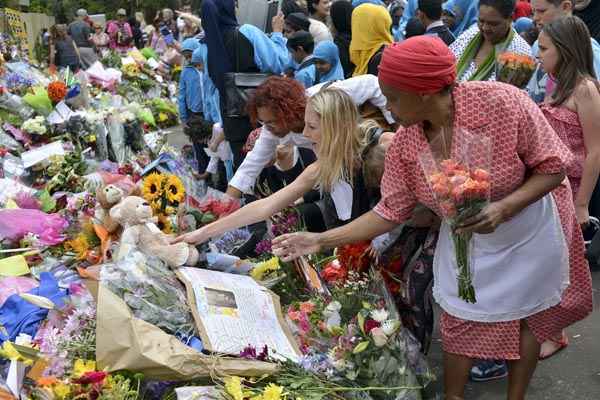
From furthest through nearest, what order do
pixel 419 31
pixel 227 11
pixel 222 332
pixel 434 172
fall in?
pixel 419 31, pixel 227 11, pixel 222 332, pixel 434 172

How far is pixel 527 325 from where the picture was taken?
265 centimetres

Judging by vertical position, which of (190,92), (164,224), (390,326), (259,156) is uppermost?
(390,326)

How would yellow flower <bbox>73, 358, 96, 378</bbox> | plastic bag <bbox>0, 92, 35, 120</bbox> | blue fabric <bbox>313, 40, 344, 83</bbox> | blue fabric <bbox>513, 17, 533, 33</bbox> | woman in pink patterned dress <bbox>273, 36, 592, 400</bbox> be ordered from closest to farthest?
woman in pink patterned dress <bbox>273, 36, 592, 400</bbox>
yellow flower <bbox>73, 358, 96, 378</bbox>
blue fabric <bbox>313, 40, 344, 83</bbox>
plastic bag <bbox>0, 92, 35, 120</bbox>
blue fabric <bbox>513, 17, 533, 33</bbox>

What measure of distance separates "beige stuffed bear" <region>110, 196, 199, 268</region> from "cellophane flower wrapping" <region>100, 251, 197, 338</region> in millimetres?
162

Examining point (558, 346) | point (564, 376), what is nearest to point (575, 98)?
point (558, 346)

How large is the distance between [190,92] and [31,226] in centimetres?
338

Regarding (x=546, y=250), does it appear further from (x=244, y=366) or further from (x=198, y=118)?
(x=198, y=118)

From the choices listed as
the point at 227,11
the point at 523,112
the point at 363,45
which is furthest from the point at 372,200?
the point at 227,11

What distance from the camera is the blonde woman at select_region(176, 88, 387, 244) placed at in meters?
3.17

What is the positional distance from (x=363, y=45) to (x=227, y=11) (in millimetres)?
1149

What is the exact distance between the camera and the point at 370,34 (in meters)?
4.74

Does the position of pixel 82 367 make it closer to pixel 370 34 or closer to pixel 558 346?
pixel 558 346

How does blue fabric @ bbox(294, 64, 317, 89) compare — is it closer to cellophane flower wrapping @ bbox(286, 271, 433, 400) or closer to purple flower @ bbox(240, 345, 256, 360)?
cellophane flower wrapping @ bbox(286, 271, 433, 400)

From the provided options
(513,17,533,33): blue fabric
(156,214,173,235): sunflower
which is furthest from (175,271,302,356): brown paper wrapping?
(513,17,533,33): blue fabric
